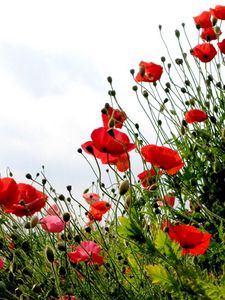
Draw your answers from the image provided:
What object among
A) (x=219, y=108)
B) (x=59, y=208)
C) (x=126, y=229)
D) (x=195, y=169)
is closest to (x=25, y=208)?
(x=59, y=208)

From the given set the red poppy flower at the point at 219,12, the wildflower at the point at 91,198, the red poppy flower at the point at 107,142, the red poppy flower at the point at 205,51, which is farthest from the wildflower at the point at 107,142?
the red poppy flower at the point at 219,12

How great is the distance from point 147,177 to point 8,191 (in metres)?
0.68

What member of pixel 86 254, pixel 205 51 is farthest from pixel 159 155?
pixel 205 51

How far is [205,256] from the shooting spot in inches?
101

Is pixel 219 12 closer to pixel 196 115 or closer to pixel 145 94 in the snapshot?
pixel 145 94

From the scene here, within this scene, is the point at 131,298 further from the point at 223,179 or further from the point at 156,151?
the point at 223,179

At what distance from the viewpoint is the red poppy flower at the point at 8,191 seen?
7.00 feet

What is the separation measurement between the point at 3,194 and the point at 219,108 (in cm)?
214

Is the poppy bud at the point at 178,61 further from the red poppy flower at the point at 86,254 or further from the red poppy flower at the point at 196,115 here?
the red poppy flower at the point at 86,254

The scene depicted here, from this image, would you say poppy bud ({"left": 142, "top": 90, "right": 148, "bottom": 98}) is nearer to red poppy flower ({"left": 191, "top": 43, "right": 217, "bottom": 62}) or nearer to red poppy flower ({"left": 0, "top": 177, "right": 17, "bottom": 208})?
red poppy flower ({"left": 191, "top": 43, "right": 217, "bottom": 62})

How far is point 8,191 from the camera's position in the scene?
2.14 m

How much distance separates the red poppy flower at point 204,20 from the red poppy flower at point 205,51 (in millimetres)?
279

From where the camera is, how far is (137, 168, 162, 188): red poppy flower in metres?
2.55

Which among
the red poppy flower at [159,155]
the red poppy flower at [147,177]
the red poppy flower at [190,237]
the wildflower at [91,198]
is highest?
the wildflower at [91,198]
